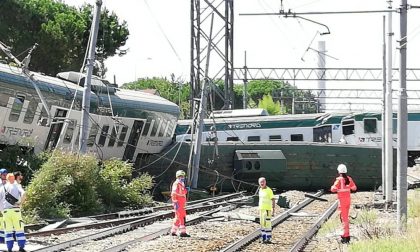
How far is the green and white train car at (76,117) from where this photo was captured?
20859mm

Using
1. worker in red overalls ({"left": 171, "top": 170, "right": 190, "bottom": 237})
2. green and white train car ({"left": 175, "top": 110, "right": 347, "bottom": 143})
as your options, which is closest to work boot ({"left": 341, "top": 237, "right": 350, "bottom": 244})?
worker in red overalls ({"left": 171, "top": 170, "right": 190, "bottom": 237})

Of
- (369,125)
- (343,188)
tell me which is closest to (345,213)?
(343,188)

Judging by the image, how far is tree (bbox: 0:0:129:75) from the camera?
43.0m

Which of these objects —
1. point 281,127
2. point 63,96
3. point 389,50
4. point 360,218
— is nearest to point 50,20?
point 281,127

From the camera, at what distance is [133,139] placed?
2823cm

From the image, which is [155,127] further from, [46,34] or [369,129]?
[46,34]

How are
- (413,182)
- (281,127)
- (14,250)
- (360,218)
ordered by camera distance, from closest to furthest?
(14,250), (360,218), (413,182), (281,127)

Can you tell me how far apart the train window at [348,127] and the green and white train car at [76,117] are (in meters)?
11.8

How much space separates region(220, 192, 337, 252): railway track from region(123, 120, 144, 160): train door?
7.73 m

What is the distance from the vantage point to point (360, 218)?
18266mm

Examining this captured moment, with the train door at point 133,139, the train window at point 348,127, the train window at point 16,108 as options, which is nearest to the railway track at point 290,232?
the train door at point 133,139

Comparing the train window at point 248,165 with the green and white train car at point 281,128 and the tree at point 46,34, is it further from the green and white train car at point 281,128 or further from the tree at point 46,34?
the tree at point 46,34

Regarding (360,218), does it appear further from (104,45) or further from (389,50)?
(104,45)

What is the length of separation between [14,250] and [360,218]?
959cm
